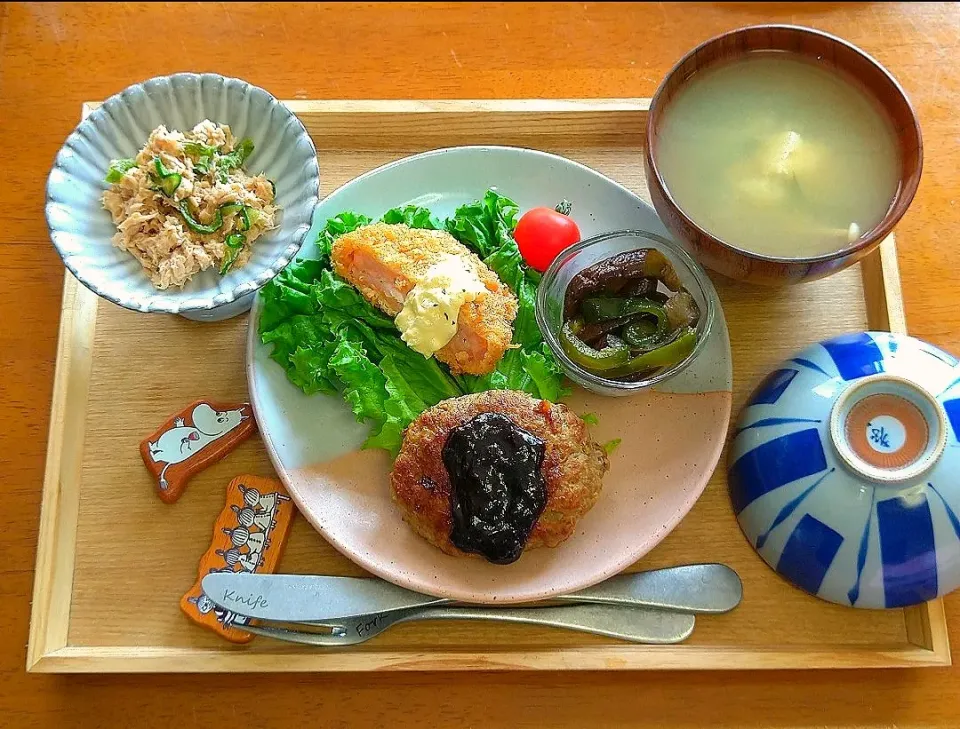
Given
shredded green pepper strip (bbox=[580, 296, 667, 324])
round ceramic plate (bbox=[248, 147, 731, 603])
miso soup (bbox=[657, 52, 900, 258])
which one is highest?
miso soup (bbox=[657, 52, 900, 258])

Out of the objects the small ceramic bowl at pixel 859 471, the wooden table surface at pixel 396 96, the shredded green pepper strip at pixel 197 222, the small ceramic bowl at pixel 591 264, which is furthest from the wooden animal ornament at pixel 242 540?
the small ceramic bowl at pixel 859 471

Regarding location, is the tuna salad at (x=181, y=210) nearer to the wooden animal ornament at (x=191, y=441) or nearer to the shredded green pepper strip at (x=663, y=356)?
the wooden animal ornament at (x=191, y=441)

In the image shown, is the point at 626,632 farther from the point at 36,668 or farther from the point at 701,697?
the point at 36,668

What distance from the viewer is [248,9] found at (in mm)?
2426

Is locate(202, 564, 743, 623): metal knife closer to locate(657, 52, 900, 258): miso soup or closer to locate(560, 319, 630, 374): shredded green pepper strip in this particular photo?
locate(560, 319, 630, 374): shredded green pepper strip

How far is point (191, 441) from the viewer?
1940mm

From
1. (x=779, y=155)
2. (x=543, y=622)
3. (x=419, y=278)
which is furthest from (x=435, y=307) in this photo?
(x=779, y=155)

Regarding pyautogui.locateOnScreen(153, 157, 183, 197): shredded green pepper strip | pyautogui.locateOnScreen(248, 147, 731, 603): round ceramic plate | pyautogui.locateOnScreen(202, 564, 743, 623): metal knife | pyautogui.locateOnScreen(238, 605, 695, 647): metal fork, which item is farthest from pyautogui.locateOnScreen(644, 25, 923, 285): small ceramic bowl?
pyautogui.locateOnScreen(153, 157, 183, 197): shredded green pepper strip

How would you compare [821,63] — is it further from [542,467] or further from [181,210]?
[181,210]

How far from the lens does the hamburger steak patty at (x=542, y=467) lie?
1.78m

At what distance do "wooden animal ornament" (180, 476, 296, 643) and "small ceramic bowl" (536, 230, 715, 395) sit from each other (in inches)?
27.7

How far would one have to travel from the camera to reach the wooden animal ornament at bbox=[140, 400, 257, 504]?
1918mm

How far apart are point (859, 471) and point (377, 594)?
1003mm

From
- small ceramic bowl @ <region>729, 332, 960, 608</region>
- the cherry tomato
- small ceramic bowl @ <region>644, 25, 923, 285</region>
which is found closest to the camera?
small ceramic bowl @ <region>729, 332, 960, 608</region>
